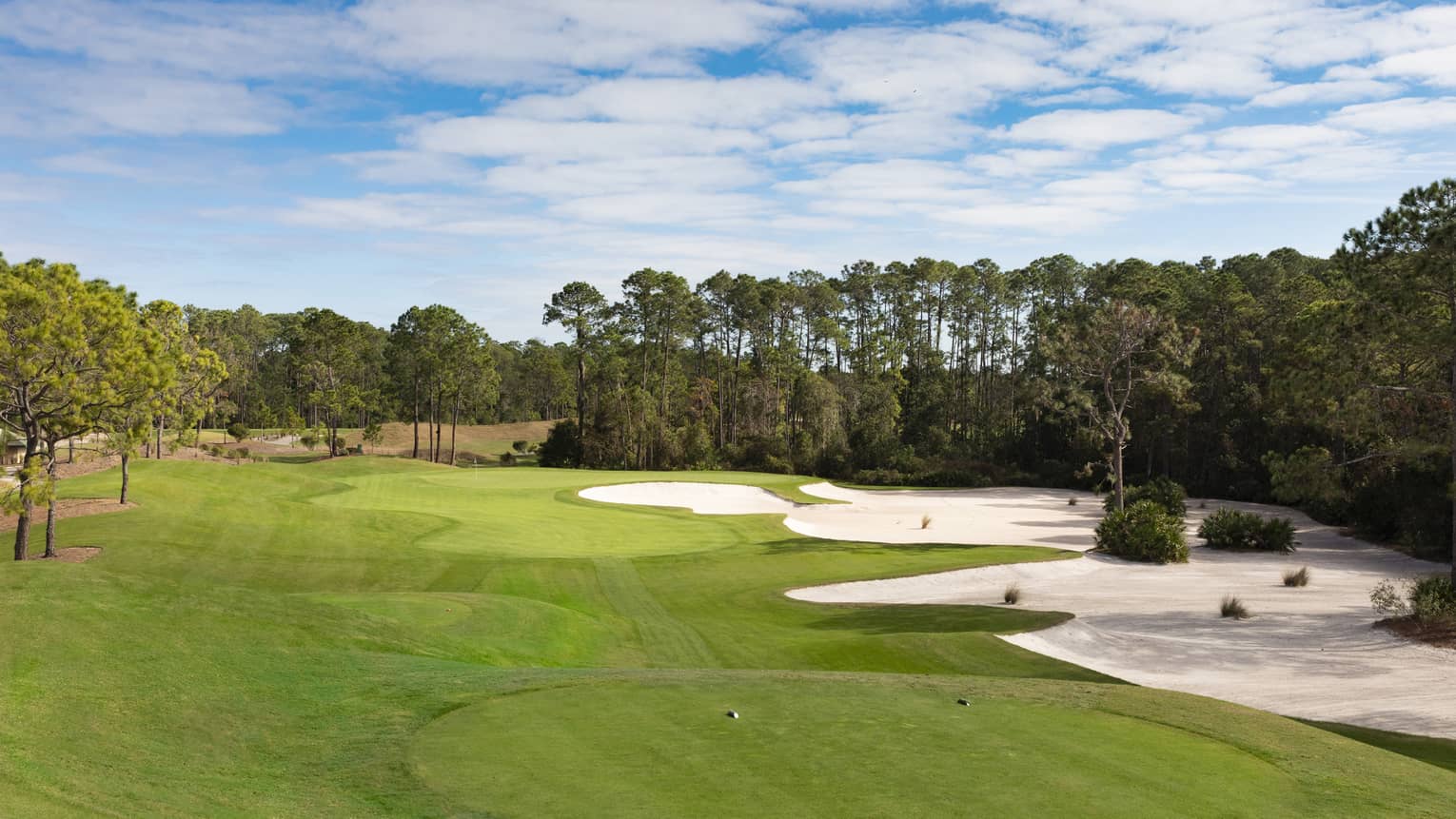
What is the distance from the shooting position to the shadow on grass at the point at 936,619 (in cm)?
1847

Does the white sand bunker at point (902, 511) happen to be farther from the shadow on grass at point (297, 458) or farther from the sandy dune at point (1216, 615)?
the shadow on grass at point (297, 458)

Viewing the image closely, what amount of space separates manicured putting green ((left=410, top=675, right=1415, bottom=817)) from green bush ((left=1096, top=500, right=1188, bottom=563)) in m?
22.6

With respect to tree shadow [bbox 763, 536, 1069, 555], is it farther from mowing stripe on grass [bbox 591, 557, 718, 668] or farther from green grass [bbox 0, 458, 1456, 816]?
green grass [bbox 0, 458, 1456, 816]

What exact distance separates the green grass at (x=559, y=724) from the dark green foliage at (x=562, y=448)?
53.6m

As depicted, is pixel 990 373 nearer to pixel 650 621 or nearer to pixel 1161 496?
pixel 1161 496

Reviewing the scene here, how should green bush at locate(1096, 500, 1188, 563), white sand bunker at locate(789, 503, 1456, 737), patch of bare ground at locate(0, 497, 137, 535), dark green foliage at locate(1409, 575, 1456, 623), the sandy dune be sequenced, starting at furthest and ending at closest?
1. green bush at locate(1096, 500, 1188, 563)
2. patch of bare ground at locate(0, 497, 137, 535)
3. dark green foliage at locate(1409, 575, 1456, 623)
4. the sandy dune
5. white sand bunker at locate(789, 503, 1456, 737)

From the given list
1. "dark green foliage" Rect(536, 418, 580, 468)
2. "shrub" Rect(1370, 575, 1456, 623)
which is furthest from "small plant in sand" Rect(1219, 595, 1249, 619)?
"dark green foliage" Rect(536, 418, 580, 468)

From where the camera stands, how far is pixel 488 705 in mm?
9312

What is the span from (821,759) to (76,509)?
91.1 feet

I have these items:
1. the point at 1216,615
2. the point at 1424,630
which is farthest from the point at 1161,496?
the point at 1424,630

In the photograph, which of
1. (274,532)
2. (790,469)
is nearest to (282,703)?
(274,532)

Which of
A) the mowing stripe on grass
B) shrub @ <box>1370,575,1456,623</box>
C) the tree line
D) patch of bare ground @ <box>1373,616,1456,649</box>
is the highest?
the tree line

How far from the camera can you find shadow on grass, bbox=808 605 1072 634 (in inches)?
727

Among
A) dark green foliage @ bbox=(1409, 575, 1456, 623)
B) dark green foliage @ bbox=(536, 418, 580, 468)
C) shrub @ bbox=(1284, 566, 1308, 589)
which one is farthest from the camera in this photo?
dark green foliage @ bbox=(536, 418, 580, 468)
